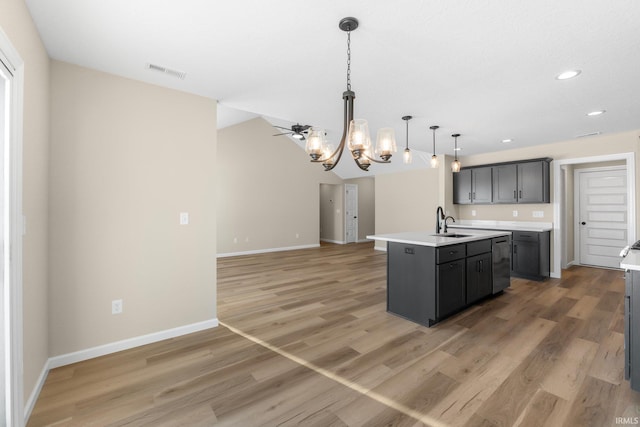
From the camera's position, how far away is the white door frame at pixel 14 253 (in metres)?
1.51

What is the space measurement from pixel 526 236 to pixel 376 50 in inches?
181

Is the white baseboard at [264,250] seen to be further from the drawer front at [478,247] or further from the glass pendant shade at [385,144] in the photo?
the glass pendant shade at [385,144]

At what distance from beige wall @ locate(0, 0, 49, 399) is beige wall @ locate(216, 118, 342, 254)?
528 centimetres

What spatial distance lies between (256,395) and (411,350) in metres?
1.39

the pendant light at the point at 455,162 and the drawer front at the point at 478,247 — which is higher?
the pendant light at the point at 455,162

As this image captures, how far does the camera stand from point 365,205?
1095 centimetres

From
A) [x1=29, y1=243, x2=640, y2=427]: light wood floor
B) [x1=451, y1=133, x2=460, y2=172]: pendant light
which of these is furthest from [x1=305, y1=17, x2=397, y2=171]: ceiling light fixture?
[x1=451, y1=133, x2=460, y2=172]: pendant light

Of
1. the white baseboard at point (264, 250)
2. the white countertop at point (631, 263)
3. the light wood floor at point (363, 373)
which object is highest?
the white countertop at point (631, 263)

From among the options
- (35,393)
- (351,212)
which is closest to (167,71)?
(35,393)

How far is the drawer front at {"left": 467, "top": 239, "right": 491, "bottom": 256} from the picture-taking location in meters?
3.48

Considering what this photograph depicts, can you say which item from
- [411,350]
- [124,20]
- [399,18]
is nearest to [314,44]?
[399,18]

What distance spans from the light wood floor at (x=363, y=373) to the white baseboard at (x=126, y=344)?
74 mm

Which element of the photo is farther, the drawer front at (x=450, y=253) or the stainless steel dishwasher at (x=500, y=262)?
the stainless steel dishwasher at (x=500, y=262)

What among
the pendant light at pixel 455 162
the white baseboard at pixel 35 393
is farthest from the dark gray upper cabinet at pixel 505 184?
the white baseboard at pixel 35 393
